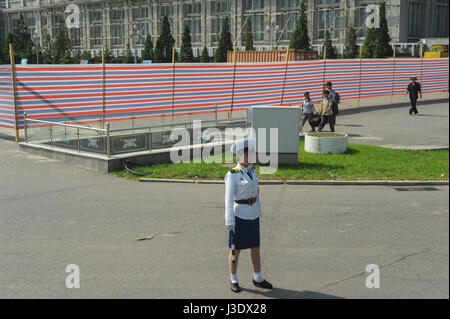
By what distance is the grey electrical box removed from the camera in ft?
42.7

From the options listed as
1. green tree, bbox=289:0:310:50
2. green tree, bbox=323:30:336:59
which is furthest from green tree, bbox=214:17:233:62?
green tree, bbox=323:30:336:59

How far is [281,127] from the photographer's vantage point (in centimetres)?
1308

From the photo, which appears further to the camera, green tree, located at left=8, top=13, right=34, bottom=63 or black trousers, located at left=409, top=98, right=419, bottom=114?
green tree, located at left=8, top=13, right=34, bottom=63

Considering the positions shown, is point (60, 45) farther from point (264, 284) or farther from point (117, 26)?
point (264, 284)

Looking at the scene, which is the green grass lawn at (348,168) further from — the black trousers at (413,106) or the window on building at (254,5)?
the window on building at (254,5)

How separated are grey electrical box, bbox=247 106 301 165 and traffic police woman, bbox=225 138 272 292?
279 inches

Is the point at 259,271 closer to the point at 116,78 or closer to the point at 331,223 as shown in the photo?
the point at 331,223

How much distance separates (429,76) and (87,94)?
21.9 m

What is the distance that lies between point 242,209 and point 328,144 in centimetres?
887

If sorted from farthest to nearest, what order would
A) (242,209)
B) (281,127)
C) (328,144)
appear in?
1. (328,144)
2. (281,127)
3. (242,209)

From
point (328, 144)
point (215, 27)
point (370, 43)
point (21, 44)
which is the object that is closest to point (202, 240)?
point (328, 144)

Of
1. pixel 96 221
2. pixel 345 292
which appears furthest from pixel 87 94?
pixel 345 292

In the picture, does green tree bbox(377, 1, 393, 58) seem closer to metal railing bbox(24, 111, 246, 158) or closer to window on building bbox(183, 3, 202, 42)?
window on building bbox(183, 3, 202, 42)

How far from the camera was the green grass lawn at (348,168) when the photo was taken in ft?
39.3
